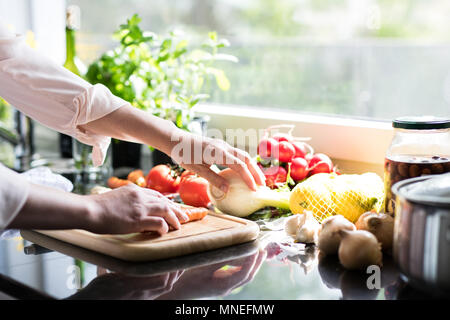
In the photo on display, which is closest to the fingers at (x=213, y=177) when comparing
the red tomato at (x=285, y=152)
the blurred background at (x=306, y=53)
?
the red tomato at (x=285, y=152)

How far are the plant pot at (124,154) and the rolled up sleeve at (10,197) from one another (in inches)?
34.1

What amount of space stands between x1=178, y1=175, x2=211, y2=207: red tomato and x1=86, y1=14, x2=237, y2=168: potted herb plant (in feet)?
0.93

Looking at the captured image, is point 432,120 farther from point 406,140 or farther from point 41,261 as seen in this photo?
point 41,261

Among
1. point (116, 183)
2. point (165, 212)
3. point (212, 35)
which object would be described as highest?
point (212, 35)

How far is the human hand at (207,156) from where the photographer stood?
3.36 ft

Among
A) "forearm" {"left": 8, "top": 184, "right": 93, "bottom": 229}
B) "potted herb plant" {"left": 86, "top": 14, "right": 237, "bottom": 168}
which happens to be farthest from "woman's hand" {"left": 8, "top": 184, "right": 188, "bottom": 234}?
"potted herb plant" {"left": 86, "top": 14, "right": 237, "bottom": 168}

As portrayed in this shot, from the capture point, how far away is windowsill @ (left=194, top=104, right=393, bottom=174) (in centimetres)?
128

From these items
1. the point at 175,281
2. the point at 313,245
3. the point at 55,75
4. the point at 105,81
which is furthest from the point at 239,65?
the point at 175,281

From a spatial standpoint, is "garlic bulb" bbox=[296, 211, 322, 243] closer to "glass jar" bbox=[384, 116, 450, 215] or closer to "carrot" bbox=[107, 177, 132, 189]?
"glass jar" bbox=[384, 116, 450, 215]

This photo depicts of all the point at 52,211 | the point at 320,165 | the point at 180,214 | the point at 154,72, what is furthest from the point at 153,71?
the point at 52,211

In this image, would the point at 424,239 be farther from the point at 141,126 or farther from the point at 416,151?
the point at 141,126

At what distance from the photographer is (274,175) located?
3.93 feet

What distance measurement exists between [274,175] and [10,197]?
0.62 meters

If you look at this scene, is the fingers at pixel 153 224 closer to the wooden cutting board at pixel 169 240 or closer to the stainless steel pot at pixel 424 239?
the wooden cutting board at pixel 169 240
